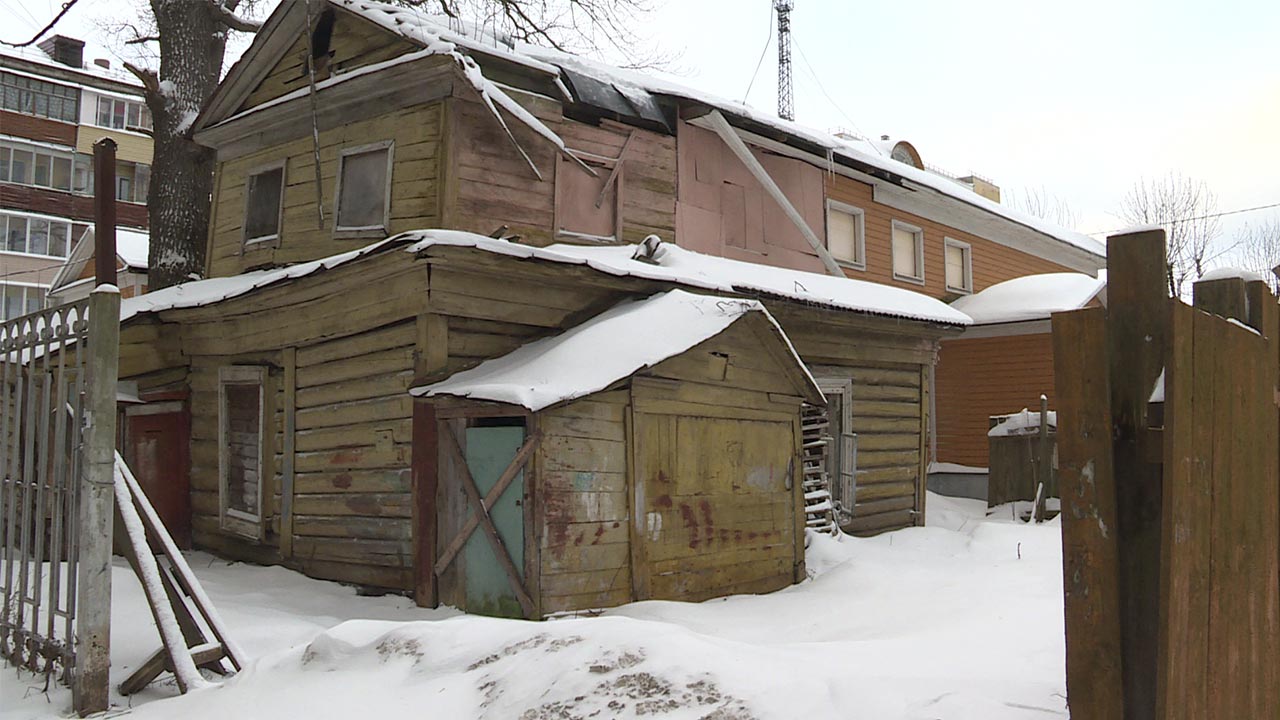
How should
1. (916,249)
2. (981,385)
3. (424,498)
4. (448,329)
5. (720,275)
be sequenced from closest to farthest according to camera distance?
(424,498) → (448,329) → (720,275) → (916,249) → (981,385)

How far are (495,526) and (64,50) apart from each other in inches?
1627

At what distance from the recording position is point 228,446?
11789 mm

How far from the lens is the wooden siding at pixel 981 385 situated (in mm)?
18703

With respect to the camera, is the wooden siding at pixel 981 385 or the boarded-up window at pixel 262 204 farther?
the wooden siding at pixel 981 385

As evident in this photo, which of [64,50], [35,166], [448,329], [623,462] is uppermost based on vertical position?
[64,50]

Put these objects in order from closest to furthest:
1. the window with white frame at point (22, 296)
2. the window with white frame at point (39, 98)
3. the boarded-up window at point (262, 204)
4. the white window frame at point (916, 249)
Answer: the boarded-up window at point (262, 204)
the white window frame at point (916, 249)
the window with white frame at point (22, 296)
the window with white frame at point (39, 98)

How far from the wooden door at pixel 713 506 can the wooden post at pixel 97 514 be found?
14.3 ft

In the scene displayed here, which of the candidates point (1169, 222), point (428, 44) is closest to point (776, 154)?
point (428, 44)

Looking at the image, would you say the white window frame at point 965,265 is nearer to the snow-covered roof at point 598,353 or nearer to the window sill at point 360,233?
the snow-covered roof at point 598,353

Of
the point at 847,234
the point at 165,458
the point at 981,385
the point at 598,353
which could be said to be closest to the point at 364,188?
the point at 165,458

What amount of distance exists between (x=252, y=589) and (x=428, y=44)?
6121mm

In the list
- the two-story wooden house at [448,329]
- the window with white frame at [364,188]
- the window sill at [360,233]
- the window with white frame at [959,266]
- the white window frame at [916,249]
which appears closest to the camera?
the two-story wooden house at [448,329]

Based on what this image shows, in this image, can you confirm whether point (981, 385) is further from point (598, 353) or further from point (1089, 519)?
point (1089, 519)

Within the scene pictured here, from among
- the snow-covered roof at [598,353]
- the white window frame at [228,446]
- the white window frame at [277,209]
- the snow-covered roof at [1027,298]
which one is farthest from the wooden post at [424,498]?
the snow-covered roof at [1027,298]
